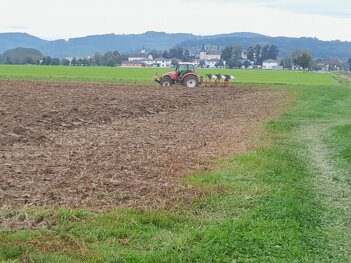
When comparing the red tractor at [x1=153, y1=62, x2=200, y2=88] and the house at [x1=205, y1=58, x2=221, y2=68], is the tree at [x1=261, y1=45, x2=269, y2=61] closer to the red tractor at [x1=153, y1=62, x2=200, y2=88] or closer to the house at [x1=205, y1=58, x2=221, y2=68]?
the house at [x1=205, y1=58, x2=221, y2=68]

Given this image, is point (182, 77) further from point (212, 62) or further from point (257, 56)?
point (257, 56)

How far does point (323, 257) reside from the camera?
25.0 ft

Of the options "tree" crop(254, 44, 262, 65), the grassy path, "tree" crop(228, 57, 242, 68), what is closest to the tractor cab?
the grassy path

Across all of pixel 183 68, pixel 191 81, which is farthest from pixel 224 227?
pixel 183 68

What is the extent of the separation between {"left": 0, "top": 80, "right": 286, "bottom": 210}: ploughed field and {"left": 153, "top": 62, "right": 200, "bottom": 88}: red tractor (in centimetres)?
1507

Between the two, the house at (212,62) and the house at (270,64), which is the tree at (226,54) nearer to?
the house at (212,62)

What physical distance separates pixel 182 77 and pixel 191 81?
85 cm

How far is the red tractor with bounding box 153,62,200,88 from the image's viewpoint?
4406cm

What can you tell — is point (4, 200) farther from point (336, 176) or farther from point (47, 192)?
point (336, 176)

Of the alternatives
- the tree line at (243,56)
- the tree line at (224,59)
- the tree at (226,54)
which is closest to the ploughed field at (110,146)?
the tree line at (224,59)

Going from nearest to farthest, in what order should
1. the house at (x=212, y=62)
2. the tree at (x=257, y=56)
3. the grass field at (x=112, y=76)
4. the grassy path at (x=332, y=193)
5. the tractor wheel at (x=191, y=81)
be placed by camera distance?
the grassy path at (x=332, y=193) < the tractor wheel at (x=191, y=81) < the grass field at (x=112, y=76) < the house at (x=212, y=62) < the tree at (x=257, y=56)

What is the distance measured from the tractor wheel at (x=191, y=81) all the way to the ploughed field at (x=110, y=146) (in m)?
15.0

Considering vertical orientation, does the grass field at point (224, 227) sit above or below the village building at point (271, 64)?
above

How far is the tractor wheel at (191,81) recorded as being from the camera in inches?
1732
